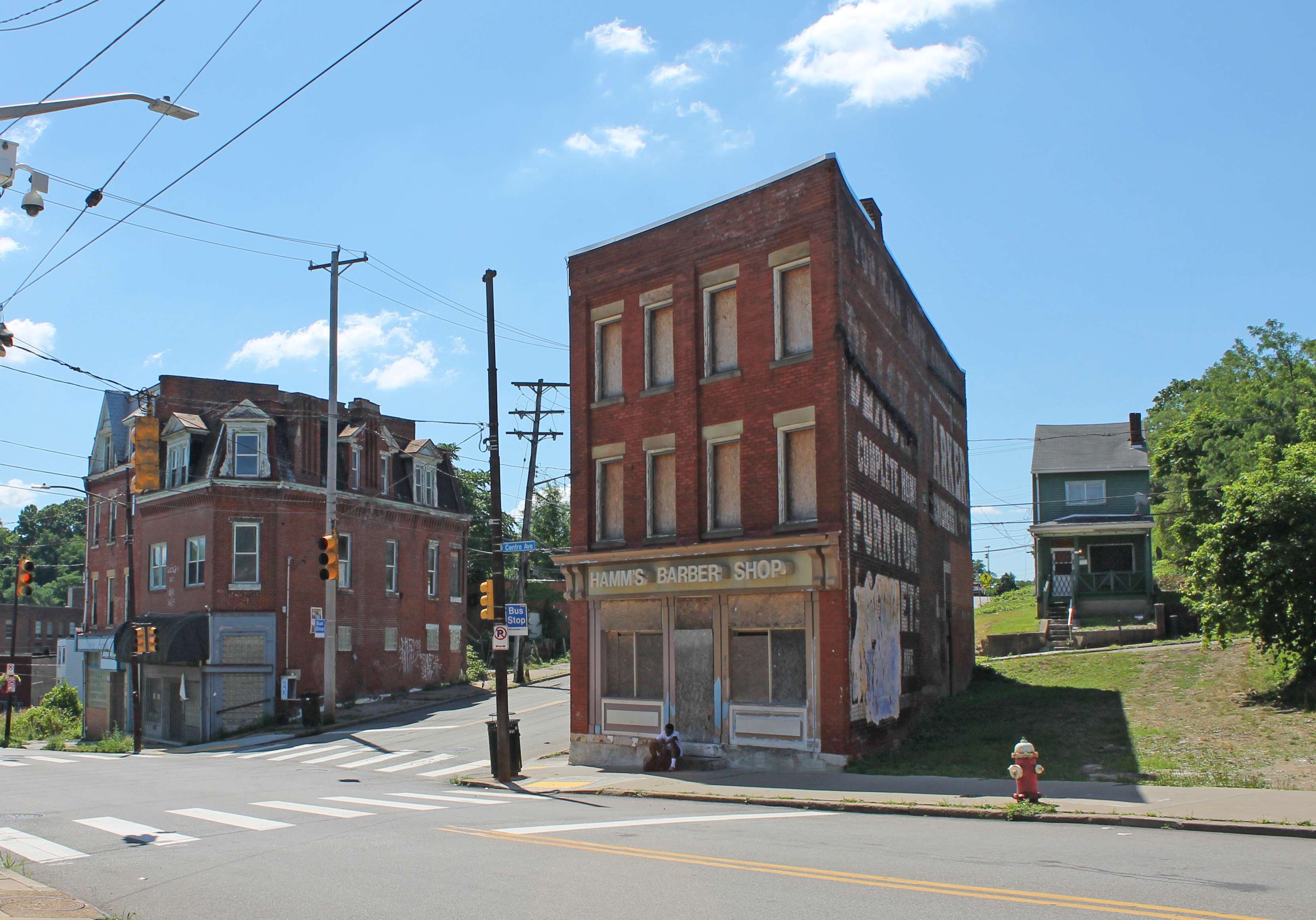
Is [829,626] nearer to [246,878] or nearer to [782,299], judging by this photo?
[782,299]

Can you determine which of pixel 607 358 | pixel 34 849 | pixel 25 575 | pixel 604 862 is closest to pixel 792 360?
pixel 607 358

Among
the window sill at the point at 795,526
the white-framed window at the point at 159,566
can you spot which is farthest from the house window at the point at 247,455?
the window sill at the point at 795,526

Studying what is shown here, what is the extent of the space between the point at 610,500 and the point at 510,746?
5935mm

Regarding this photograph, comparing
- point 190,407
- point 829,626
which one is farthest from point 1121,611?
point 190,407

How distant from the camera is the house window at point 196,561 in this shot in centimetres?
3747

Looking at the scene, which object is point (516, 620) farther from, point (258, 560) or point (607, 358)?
point (258, 560)

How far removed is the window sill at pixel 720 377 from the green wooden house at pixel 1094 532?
26.2 m

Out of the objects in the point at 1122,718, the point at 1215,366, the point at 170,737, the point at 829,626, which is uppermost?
the point at 1215,366

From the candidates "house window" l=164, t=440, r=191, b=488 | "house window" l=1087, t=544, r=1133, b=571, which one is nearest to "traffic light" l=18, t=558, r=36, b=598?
"house window" l=164, t=440, r=191, b=488

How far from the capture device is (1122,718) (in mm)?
23234

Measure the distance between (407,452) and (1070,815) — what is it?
35.1m

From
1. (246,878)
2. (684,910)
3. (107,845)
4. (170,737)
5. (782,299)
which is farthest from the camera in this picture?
(170,737)

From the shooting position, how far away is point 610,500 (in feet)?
77.8

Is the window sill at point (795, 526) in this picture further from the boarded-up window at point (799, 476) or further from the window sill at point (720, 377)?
the window sill at point (720, 377)
